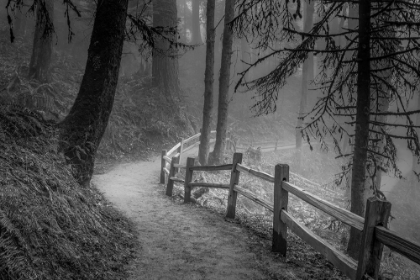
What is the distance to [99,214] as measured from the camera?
5438 millimetres

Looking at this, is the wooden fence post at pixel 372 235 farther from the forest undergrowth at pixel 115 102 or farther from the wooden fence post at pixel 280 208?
the forest undergrowth at pixel 115 102

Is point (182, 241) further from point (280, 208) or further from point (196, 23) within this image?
point (196, 23)

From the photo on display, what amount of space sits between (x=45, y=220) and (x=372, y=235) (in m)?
3.36

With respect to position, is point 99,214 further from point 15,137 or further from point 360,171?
point 360,171

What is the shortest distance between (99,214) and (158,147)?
487 inches

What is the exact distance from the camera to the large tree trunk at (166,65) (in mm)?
19734

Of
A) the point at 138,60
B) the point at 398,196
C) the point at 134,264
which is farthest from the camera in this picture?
the point at 138,60

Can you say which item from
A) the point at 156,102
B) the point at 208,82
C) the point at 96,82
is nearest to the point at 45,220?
the point at 96,82

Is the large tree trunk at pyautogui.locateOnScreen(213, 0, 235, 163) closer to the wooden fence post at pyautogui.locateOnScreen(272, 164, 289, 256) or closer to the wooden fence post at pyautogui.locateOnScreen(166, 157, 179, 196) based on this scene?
the wooden fence post at pyautogui.locateOnScreen(166, 157, 179, 196)

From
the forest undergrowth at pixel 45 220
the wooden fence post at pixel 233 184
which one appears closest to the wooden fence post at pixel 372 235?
the forest undergrowth at pixel 45 220

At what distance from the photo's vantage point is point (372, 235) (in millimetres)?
3152

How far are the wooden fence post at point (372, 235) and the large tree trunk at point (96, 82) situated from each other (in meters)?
4.99

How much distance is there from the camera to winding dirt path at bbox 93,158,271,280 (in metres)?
4.45

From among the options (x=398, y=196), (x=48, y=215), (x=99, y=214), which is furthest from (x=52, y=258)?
(x=398, y=196)
